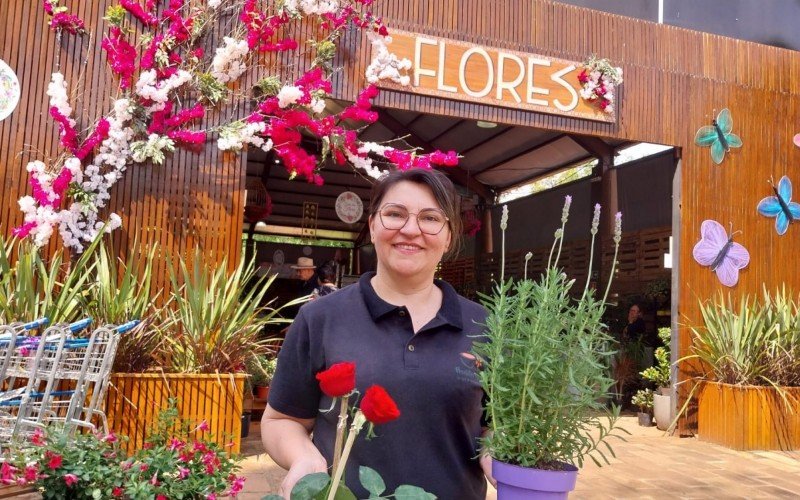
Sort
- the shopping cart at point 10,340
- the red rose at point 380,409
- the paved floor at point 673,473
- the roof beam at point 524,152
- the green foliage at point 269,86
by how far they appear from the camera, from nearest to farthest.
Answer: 1. the red rose at point 380,409
2. the shopping cart at point 10,340
3. the paved floor at point 673,473
4. the green foliage at point 269,86
5. the roof beam at point 524,152

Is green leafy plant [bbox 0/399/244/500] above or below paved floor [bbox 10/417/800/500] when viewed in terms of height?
above

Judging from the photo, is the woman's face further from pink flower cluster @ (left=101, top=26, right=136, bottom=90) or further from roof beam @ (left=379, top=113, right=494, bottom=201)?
roof beam @ (left=379, top=113, right=494, bottom=201)

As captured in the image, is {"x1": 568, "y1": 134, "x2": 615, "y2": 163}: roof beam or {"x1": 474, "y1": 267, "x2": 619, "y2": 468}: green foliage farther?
{"x1": 568, "y1": 134, "x2": 615, "y2": 163}: roof beam

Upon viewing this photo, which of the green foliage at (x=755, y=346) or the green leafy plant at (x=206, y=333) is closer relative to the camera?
the green leafy plant at (x=206, y=333)

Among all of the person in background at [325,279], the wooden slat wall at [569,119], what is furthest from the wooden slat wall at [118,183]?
the person in background at [325,279]

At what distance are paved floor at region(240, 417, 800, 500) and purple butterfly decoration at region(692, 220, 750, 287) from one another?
1587mm

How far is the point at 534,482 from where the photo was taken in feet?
2.76

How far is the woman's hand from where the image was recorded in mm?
983

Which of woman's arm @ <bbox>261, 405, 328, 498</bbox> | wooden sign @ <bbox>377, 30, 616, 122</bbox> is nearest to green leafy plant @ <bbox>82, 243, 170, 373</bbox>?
wooden sign @ <bbox>377, 30, 616, 122</bbox>

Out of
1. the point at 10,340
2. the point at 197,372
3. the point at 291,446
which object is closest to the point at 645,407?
the point at 197,372

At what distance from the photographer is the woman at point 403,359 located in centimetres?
115

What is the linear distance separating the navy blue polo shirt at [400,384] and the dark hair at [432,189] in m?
0.17

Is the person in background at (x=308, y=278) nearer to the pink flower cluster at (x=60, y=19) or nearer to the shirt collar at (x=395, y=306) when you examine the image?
the pink flower cluster at (x=60, y=19)

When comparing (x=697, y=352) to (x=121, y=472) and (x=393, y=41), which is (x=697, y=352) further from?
(x=121, y=472)
